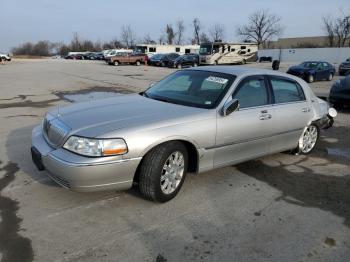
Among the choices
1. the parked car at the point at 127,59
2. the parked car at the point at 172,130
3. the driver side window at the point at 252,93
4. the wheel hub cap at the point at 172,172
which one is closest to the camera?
the parked car at the point at 172,130

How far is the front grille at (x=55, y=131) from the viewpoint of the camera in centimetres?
398

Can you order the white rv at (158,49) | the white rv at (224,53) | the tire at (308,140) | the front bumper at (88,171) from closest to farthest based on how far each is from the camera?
1. the front bumper at (88,171)
2. the tire at (308,140)
3. the white rv at (224,53)
4. the white rv at (158,49)

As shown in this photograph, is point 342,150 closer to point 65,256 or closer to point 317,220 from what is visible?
point 317,220

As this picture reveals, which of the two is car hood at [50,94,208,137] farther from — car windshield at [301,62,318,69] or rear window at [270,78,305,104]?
car windshield at [301,62,318,69]

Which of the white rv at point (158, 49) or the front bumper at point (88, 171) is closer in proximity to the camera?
the front bumper at point (88, 171)

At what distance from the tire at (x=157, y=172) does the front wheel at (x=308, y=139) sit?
2701 millimetres

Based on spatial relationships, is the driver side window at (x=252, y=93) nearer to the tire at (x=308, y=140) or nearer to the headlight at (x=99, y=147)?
the tire at (x=308, y=140)

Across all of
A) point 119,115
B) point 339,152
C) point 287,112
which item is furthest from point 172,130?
point 339,152

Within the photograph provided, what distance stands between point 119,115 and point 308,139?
353 cm

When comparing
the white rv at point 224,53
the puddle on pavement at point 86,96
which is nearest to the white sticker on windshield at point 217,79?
the puddle on pavement at point 86,96

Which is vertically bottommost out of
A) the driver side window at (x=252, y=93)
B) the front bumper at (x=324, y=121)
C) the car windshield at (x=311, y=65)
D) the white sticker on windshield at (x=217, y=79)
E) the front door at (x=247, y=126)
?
the car windshield at (x=311, y=65)

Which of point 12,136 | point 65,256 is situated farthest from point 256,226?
point 12,136

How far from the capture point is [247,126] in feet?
15.8

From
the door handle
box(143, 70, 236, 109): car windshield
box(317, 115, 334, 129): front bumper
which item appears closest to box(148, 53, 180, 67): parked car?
box(317, 115, 334, 129): front bumper
